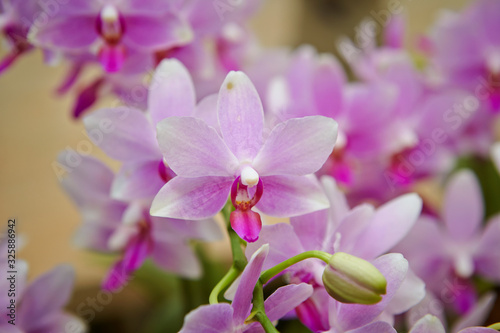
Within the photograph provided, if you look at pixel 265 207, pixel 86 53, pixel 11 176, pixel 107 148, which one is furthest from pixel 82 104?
pixel 11 176

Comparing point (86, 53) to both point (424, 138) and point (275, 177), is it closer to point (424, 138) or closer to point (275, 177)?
point (275, 177)

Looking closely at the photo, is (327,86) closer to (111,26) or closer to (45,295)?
(111,26)

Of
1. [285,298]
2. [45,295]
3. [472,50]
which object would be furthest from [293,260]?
[472,50]

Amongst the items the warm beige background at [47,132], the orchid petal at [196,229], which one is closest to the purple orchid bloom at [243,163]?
the orchid petal at [196,229]

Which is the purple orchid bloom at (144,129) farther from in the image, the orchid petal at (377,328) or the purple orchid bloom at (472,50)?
the purple orchid bloom at (472,50)

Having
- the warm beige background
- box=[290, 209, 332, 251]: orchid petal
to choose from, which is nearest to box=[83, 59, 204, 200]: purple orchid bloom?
box=[290, 209, 332, 251]: orchid petal

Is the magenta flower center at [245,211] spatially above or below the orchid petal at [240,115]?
below

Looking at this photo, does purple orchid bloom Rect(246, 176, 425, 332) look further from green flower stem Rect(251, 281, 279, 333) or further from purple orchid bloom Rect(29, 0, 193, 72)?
purple orchid bloom Rect(29, 0, 193, 72)
